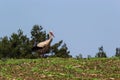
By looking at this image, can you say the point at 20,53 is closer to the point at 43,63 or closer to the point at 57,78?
the point at 43,63

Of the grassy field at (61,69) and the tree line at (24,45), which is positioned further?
the tree line at (24,45)

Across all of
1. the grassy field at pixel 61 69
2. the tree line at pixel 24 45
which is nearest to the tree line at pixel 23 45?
the tree line at pixel 24 45

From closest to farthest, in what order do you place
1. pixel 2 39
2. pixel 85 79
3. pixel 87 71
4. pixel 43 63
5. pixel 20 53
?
pixel 85 79, pixel 87 71, pixel 43 63, pixel 20 53, pixel 2 39

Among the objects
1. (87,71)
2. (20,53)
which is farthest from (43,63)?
(20,53)

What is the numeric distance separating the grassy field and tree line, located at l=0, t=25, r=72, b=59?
582 inches

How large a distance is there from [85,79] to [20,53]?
66.6 feet

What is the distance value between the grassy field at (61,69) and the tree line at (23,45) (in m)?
14.8

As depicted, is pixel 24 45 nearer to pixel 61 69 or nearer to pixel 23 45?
pixel 23 45

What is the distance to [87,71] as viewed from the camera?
1856cm

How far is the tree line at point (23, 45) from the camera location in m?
36.9

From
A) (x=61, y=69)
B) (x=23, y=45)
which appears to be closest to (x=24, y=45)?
(x=23, y=45)

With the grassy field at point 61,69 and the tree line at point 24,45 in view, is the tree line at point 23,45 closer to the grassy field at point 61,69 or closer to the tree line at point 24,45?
the tree line at point 24,45

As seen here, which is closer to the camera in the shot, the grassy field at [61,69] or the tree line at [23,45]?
the grassy field at [61,69]

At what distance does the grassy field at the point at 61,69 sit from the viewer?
1750 cm
